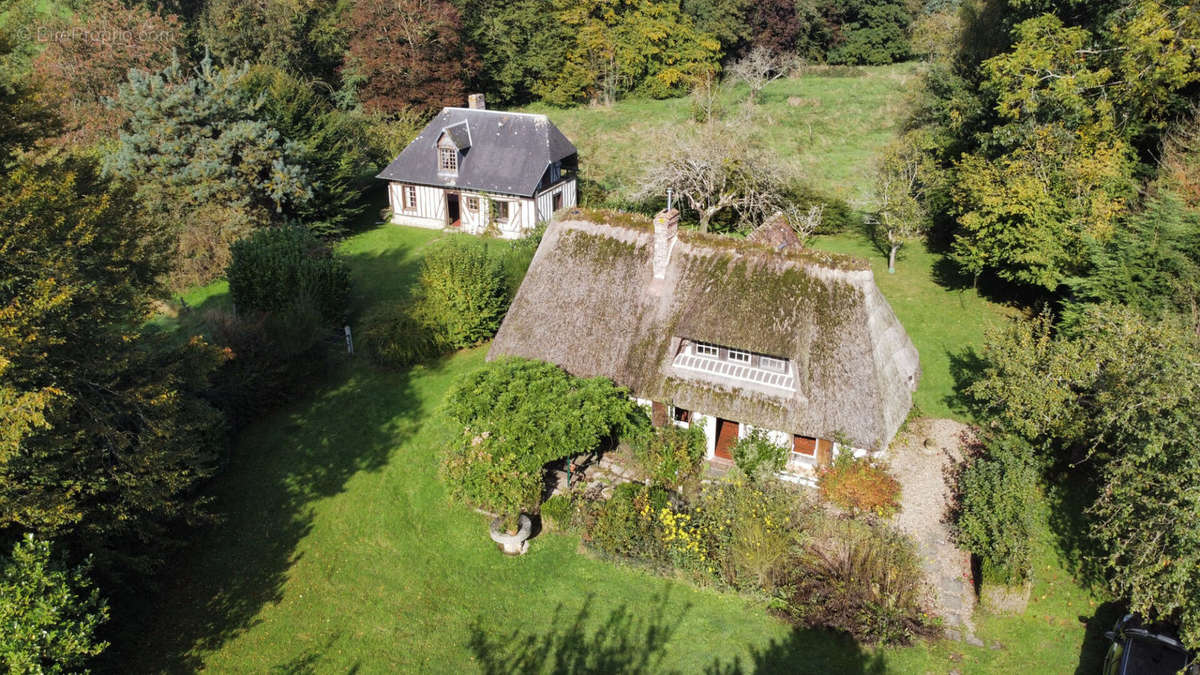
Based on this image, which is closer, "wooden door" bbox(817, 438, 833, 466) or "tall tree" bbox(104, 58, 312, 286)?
"wooden door" bbox(817, 438, 833, 466)

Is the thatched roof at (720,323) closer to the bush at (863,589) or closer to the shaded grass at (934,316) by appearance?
the bush at (863,589)

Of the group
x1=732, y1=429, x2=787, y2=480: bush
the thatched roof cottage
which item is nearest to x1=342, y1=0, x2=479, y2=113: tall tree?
the thatched roof cottage

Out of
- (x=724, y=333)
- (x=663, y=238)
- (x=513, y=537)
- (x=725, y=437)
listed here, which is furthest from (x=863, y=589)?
(x=663, y=238)

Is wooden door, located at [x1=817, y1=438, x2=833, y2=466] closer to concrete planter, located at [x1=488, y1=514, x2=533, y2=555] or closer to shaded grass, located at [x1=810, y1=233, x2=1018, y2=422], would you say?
shaded grass, located at [x1=810, y1=233, x2=1018, y2=422]

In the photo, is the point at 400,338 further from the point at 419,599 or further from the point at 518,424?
the point at 419,599

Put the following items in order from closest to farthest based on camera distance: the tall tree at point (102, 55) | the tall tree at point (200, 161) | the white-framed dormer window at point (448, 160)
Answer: the tall tree at point (200, 161) < the white-framed dormer window at point (448, 160) < the tall tree at point (102, 55)

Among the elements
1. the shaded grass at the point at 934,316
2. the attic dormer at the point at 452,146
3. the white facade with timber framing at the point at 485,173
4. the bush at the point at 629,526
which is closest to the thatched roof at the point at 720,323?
the bush at the point at 629,526
